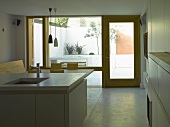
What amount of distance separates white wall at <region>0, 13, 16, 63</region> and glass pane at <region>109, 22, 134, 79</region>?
3.41 m

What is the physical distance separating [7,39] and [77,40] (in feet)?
8.05

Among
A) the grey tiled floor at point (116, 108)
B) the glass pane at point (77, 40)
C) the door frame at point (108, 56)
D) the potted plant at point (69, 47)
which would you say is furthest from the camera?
the potted plant at point (69, 47)

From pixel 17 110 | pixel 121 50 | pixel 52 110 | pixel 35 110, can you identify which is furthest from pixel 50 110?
pixel 121 50

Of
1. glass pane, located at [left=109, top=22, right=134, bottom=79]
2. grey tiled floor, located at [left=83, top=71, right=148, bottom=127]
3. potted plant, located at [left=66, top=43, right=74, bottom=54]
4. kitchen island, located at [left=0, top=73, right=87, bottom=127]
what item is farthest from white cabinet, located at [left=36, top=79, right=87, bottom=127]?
potted plant, located at [left=66, top=43, right=74, bottom=54]

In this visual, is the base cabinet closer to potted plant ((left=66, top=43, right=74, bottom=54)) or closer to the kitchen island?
the kitchen island

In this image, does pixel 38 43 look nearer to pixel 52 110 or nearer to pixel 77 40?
pixel 77 40

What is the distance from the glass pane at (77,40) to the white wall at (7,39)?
1.31 meters

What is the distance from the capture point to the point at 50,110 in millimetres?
3432

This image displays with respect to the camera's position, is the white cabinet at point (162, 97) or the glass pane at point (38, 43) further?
the glass pane at point (38, 43)

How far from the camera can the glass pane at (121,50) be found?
10445mm

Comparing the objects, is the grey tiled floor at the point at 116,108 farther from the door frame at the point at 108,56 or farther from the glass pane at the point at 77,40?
the glass pane at the point at 77,40

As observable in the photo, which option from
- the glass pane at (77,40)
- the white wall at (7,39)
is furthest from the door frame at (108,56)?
the white wall at (7,39)

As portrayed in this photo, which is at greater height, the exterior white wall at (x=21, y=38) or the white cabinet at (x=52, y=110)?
the exterior white wall at (x=21, y=38)

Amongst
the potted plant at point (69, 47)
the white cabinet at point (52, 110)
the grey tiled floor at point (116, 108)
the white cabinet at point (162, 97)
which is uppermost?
the potted plant at point (69, 47)
